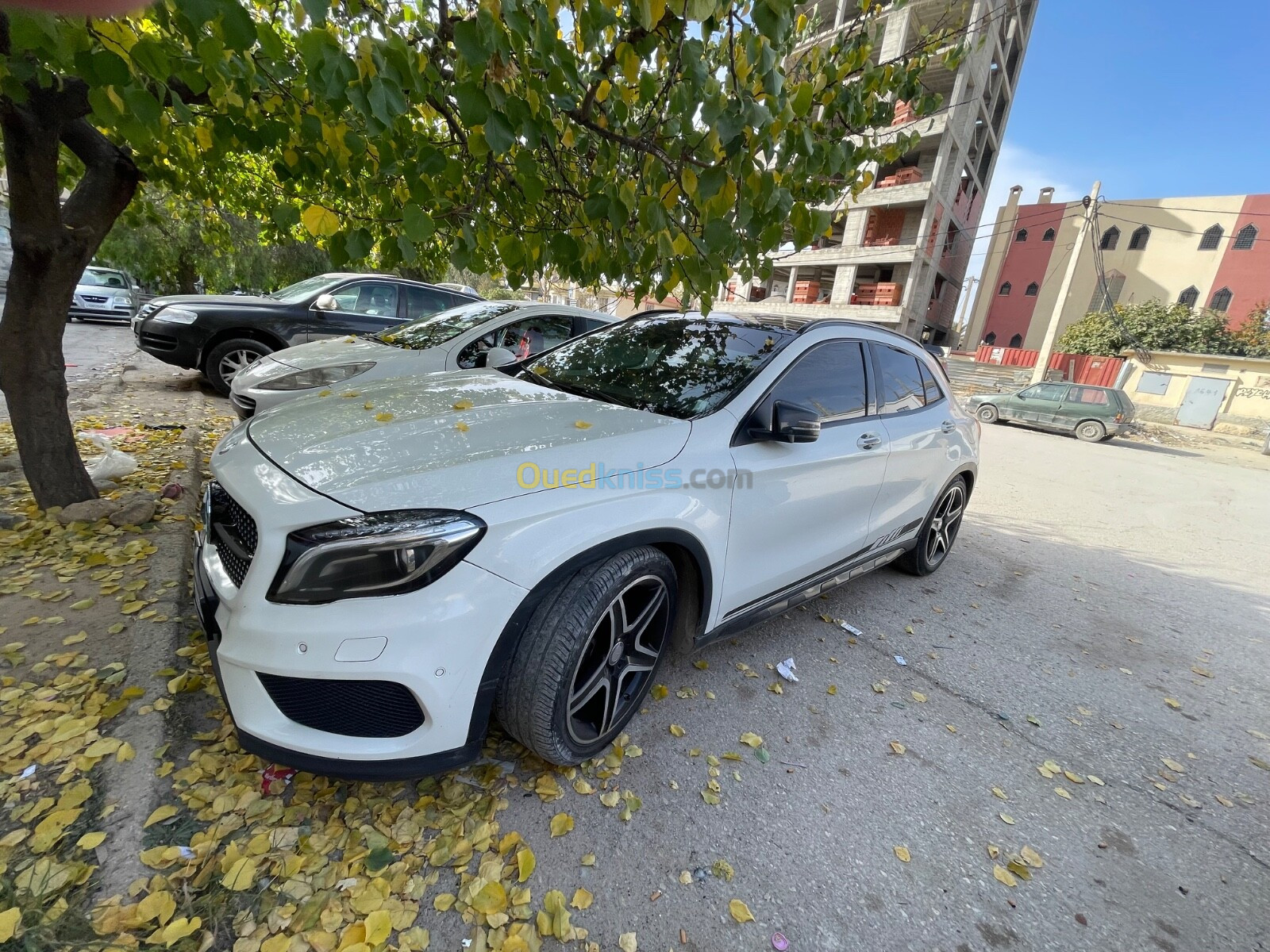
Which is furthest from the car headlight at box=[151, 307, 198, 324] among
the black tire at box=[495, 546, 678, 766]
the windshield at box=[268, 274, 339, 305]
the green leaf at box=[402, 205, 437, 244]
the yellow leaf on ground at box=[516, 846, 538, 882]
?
the yellow leaf on ground at box=[516, 846, 538, 882]

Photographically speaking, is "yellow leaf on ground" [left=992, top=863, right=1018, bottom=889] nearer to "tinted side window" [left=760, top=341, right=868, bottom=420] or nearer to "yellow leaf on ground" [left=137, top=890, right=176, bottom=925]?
"tinted side window" [left=760, top=341, right=868, bottom=420]

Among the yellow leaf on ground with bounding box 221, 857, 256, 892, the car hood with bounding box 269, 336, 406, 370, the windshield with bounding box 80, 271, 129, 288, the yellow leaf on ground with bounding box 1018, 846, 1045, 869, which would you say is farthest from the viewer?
the windshield with bounding box 80, 271, 129, 288

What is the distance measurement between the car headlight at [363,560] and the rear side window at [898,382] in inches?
102

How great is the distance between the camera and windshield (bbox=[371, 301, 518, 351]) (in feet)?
16.7

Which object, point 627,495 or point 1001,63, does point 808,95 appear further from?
point 1001,63

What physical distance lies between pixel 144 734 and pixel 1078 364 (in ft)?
99.9

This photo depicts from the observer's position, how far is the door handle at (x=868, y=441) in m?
2.78

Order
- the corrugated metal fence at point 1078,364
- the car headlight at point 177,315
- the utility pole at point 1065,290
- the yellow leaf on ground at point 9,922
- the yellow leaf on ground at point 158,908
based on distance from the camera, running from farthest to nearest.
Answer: the corrugated metal fence at point 1078,364
the utility pole at point 1065,290
the car headlight at point 177,315
the yellow leaf on ground at point 158,908
the yellow leaf on ground at point 9,922

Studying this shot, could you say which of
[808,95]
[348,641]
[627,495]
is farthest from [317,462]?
[808,95]

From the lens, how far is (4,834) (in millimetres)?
1490

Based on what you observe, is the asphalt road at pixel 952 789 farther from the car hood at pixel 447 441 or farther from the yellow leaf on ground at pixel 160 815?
the car hood at pixel 447 441

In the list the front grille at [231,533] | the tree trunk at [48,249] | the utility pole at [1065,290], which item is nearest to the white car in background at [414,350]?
the tree trunk at [48,249]

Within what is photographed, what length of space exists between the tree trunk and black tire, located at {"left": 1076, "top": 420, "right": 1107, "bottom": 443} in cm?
1836

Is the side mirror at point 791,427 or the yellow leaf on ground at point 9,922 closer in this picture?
the yellow leaf on ground at point 9,922
